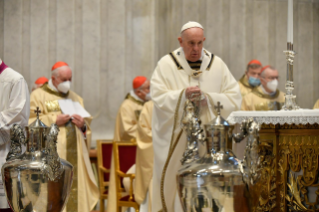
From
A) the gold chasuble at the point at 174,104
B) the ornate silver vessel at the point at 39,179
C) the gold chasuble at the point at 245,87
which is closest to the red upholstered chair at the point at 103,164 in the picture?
the gold chasuble at the point at 174,104

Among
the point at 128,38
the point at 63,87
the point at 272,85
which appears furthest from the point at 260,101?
the point at 63,87

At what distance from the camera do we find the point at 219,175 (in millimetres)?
2328

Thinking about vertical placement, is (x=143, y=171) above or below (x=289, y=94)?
below

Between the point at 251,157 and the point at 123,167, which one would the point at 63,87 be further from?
the point at 251,157

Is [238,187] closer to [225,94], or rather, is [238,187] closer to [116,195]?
[225,94]

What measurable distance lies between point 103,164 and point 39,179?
13.1 ft

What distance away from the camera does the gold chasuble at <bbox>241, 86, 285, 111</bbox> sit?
789 cm

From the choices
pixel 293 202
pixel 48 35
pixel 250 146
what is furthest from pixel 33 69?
pixel 250 146

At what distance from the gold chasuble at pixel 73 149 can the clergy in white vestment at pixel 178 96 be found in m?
1.63

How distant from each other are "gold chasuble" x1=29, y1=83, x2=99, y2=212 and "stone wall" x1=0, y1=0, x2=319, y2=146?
2678 millimetres

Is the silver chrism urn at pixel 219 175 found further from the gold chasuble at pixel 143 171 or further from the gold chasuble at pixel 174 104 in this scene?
the gold chasuble at pixel 143 171

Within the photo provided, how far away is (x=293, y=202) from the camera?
4410mm

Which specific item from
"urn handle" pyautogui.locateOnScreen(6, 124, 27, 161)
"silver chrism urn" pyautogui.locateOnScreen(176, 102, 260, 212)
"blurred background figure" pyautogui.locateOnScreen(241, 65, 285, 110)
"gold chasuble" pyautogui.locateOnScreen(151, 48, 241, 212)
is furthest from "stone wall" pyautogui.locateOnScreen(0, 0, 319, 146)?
"silver chrism urn" pyautogui.locateOnScreen(176, 102, 260, 212)

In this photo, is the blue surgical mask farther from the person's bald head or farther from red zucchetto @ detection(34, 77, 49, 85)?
the person's bald head
